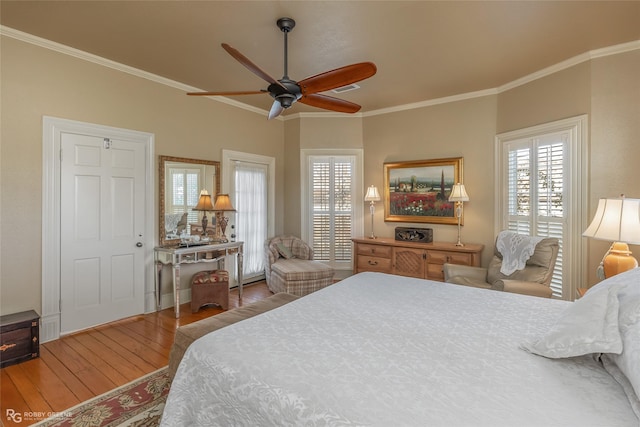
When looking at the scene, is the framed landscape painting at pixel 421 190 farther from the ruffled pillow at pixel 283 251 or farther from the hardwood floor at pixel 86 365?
the hardwood floor at pixel 86 365

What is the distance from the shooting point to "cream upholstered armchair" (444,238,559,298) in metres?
2.87

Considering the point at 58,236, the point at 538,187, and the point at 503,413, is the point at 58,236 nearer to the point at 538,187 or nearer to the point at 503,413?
the point at 503,413

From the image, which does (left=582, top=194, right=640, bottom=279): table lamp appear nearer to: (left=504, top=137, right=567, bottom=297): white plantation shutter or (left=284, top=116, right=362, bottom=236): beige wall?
(left=504, top=137, right=567, bottom=297): white plantation shutter

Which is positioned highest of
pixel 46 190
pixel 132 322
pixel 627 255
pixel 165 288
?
pixel 46 190

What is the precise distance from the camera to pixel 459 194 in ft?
13.6

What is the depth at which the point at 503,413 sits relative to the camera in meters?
0.93

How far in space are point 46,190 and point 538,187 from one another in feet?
17.4

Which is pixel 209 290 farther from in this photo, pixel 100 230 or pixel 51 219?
pixel 51 219

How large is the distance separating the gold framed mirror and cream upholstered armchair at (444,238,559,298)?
3.30 metres

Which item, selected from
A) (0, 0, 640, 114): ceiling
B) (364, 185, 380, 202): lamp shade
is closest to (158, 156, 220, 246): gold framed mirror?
(0, 0, 640, 114): ceiling

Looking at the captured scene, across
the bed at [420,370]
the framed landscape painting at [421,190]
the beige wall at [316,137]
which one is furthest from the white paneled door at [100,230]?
the framed landscape painting at [421,190]

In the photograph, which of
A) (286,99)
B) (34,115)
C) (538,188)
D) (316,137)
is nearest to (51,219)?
(34,115)

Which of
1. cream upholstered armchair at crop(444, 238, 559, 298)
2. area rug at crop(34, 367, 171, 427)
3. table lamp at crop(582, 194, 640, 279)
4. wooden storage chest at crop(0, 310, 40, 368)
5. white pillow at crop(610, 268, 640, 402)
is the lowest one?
area rug at crop(34, 367, 171, 427)


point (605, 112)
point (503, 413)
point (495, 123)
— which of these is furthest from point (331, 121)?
point (503, 413)
